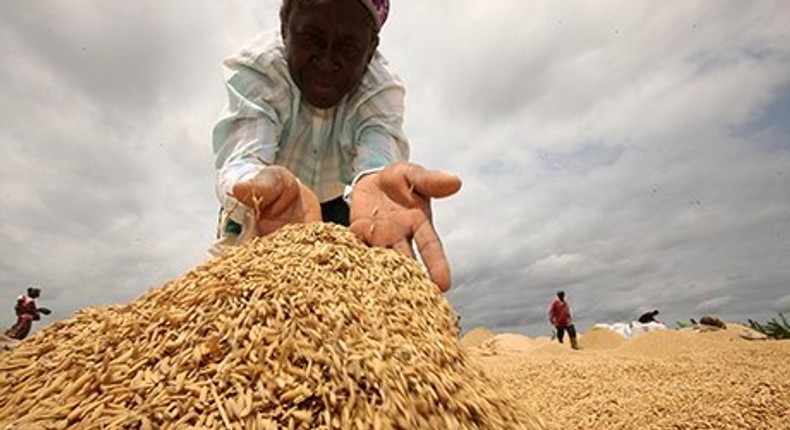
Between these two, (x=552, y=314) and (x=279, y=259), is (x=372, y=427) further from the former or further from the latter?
(x=552, y=314)

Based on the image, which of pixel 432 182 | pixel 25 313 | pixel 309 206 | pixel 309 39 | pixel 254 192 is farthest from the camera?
pixel 25 313

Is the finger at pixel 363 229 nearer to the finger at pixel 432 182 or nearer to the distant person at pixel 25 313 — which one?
the finger at pixel 432 182

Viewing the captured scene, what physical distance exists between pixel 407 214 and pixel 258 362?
116cm

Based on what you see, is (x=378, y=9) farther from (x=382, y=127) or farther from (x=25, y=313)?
(x=25, y=313)

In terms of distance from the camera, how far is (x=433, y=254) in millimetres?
2334

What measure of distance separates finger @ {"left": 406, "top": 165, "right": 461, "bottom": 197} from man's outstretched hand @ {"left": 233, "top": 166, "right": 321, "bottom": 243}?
19.3 inches

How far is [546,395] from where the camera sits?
14.5 feet

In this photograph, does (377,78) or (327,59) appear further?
(377,78)

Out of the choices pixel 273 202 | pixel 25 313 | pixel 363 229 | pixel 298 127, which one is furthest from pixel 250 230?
pixel 25 313

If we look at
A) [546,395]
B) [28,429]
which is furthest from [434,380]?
[546,395]

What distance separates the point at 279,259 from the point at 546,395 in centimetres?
328

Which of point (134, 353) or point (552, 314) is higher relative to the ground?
point (552, 314)

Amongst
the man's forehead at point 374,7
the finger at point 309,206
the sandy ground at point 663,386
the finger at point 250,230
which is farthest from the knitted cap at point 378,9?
the sandy ground at point 663,386

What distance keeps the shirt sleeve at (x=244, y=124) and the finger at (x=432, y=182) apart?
0.76 meters
